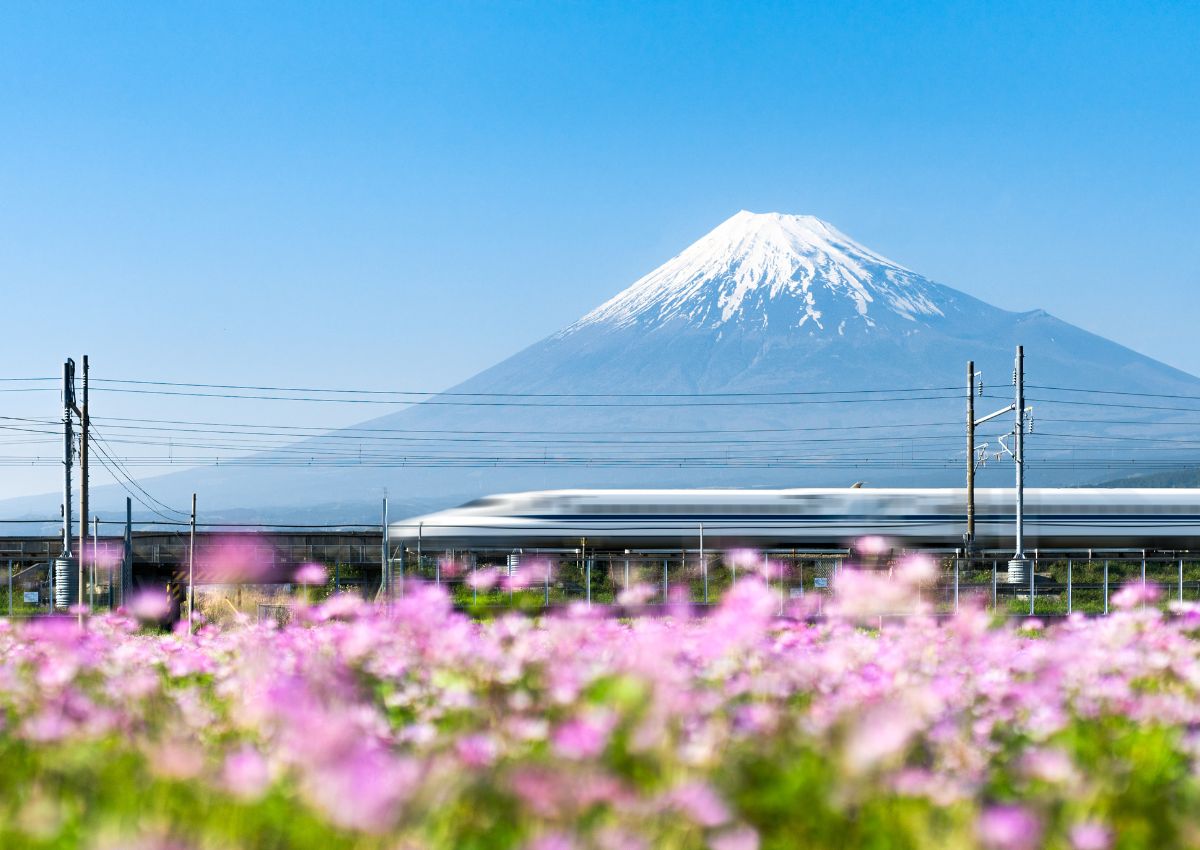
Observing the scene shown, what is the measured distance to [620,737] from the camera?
4980 mm

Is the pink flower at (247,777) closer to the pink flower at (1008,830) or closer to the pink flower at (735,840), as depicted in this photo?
the pink flower at (735,840)

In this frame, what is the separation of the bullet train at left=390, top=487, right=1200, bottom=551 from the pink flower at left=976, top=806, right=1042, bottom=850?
44661 mm

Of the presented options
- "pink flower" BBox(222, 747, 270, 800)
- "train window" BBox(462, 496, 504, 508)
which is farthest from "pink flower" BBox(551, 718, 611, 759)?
"train window" BBox(462, 496, 504, 508)

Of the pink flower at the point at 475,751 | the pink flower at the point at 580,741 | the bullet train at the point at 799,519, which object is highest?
the pink flower at the point at 580,741

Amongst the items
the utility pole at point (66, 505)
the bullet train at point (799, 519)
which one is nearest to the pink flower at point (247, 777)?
the utility pole at point (66, 505)

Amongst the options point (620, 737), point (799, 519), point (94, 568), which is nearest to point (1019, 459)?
point (799, 519)

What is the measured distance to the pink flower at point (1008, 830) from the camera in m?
3.06

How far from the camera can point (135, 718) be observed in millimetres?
5305

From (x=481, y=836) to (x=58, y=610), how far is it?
30.6 meters

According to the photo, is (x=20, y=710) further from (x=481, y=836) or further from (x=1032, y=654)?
(x=1032, y=654)

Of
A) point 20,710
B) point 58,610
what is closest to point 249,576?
point 58,610

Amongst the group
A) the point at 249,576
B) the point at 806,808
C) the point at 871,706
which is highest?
the point at 871,706

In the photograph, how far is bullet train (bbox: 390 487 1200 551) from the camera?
A: 48.9m

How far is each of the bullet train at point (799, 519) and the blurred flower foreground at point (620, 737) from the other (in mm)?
41905
